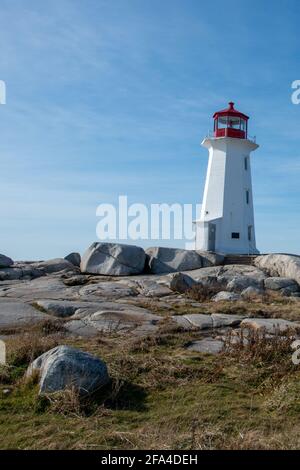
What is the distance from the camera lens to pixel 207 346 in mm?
9453

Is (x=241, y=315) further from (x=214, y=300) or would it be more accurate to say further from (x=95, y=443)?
(x=95, y=443)

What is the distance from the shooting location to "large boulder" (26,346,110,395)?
20.6 feet

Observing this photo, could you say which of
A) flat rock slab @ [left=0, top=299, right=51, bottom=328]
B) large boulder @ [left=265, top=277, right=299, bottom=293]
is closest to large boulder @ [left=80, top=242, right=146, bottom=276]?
large boulder @ [left=265, top=277, right=299, bottom=293]

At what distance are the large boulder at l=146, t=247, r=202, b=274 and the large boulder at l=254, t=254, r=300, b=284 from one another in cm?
380

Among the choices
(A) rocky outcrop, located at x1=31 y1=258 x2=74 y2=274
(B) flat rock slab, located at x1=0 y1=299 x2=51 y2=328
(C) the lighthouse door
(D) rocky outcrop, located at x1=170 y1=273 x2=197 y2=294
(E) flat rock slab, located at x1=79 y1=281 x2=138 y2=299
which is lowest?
(B) flat rock slab, located at x1=0 y1=299 x2=51 y2=328

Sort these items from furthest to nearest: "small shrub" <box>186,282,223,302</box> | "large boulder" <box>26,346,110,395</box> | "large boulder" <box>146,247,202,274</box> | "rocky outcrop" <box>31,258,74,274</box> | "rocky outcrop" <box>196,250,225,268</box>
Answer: "rocky outcrop" <box>196,250,225,268</box>, "rocky outcrop" <box>31,258,74,274</box>, "large boulder" <box>146,247,202,274</box>, "small shrub" <box>186,282,223,302</box>, "large boulder" <box>26,346,110,395</box>

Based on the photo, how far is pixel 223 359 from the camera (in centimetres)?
826

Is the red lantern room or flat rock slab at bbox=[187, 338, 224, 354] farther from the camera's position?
the red lantern room

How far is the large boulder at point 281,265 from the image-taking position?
24906mm

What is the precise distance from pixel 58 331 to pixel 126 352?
2.68 metres

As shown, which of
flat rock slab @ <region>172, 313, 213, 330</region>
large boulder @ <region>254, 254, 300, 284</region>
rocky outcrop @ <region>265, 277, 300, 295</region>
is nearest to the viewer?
flat rock slab @ <region>172, 313, 213, 330</region>

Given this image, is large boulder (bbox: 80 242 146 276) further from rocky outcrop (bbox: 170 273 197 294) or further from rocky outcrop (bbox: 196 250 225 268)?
rocky outcrop (bbox: 170 273 197 294)

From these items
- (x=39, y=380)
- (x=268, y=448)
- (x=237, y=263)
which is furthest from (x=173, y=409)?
(x=237, y=263)

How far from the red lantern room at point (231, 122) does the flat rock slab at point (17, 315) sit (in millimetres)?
26251
